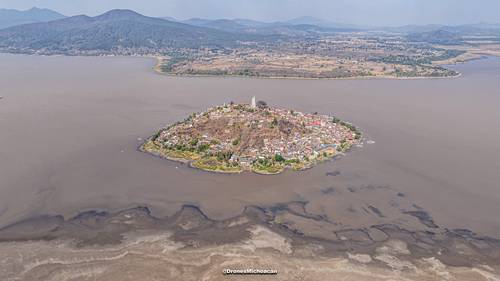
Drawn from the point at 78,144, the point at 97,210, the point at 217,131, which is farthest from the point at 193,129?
the point at 97,210

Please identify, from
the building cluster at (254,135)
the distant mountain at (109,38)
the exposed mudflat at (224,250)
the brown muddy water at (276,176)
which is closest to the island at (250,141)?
the building cluster at (254,135)

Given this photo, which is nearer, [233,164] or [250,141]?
[233,164]

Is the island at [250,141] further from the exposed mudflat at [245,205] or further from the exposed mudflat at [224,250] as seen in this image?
the exposed mudflat at [224,250]

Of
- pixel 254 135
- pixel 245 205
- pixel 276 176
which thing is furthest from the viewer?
pixel 254 135

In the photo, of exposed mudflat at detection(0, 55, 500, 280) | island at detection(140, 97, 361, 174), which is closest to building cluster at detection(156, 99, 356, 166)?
island at detection(140, 97, 361, 174)

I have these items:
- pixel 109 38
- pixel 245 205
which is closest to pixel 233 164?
pixel 245 205

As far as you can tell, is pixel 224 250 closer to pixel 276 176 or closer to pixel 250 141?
pixel 276 176

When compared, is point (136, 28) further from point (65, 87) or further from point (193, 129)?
point (193, 129)
